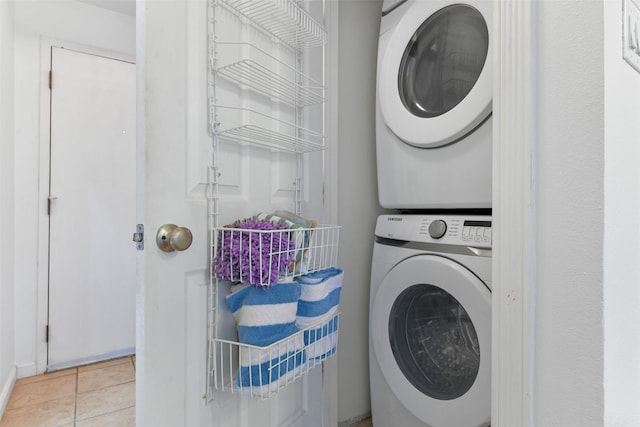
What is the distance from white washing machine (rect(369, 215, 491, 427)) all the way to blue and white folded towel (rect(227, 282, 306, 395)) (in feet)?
1.53

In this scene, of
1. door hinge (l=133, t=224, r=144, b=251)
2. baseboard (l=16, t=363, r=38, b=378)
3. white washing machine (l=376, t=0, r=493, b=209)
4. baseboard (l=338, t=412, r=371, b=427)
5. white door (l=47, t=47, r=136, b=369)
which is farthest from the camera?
white door (l=47, t=47, r=136, b=369)

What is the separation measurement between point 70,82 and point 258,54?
179 cm

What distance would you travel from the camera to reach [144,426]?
730 mm

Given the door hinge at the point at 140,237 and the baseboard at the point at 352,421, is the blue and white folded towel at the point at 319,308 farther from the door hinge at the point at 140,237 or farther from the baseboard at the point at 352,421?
the baseboard at the point at 352,421

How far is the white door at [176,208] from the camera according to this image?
2.40 ft

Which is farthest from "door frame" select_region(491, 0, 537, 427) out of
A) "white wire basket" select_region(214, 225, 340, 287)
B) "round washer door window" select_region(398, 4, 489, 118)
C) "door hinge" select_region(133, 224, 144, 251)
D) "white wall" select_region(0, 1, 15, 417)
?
"white wall" select_region(0, 1, 15, 417)

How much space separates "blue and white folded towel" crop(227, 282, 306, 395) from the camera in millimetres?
825

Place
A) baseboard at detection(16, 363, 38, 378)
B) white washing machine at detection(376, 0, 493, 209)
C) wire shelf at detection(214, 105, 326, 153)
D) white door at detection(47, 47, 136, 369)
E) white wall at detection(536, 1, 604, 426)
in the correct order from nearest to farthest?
white wall at detection(536, 1, 604, 426) → wire shelf at detection(214, 105, 326, 153) → white washing machine at detection(376, 0, 493, 209) → baseboard at detection(16, 363, 38, 378) → white door at detection(47, 47, 136, 369)

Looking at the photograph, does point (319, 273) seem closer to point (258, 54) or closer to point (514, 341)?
point (514, 341)

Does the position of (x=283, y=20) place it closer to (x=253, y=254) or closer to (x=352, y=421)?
(x=253, y=254)

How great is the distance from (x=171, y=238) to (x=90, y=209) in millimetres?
1852

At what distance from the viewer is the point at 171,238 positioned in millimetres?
746

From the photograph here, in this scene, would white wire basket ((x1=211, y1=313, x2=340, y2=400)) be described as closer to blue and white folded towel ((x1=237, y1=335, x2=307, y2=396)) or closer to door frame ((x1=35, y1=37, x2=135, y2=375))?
blue and white folded towel ((x1=237, y1=335, x2=307, y2=396))

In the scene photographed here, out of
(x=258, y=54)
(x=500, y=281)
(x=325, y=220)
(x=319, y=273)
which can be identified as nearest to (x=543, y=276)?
(x=500, y=281)
